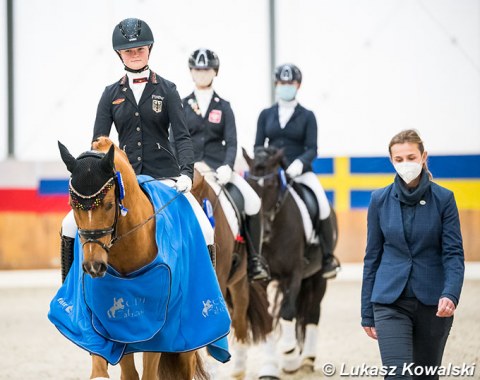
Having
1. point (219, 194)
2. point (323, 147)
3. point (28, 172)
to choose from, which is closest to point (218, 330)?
point (219, 194)

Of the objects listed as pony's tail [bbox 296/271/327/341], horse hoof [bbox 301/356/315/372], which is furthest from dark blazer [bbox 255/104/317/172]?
horse hoof [bbox 301/356/315/372]

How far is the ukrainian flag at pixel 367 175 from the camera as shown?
14898 mm

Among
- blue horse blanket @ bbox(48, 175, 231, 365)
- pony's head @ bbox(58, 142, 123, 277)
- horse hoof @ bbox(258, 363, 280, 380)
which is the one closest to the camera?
pony's head @ bbox(58, 142, 123, 277)

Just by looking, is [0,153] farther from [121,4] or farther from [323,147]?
[323,147]

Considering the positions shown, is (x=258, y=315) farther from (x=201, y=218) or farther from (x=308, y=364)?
(x=201, y=218)

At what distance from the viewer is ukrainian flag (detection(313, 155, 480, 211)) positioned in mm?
14898

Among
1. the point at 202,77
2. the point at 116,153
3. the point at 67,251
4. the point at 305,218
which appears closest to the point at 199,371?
the point at 67,251

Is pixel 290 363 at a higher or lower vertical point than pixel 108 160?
lower

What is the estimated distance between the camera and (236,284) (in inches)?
320

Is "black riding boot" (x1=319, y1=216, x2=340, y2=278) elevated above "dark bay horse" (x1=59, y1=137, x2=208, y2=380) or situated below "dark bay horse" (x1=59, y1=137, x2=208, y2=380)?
below

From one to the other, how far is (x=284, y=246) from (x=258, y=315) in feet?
2.60

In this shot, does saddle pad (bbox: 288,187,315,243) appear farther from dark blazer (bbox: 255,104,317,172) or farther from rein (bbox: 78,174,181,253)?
rein (bbox: 78,174,181,253)

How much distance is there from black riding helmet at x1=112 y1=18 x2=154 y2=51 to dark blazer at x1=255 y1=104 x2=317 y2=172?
361cm

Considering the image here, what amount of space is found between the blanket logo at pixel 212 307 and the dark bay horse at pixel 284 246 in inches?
110
